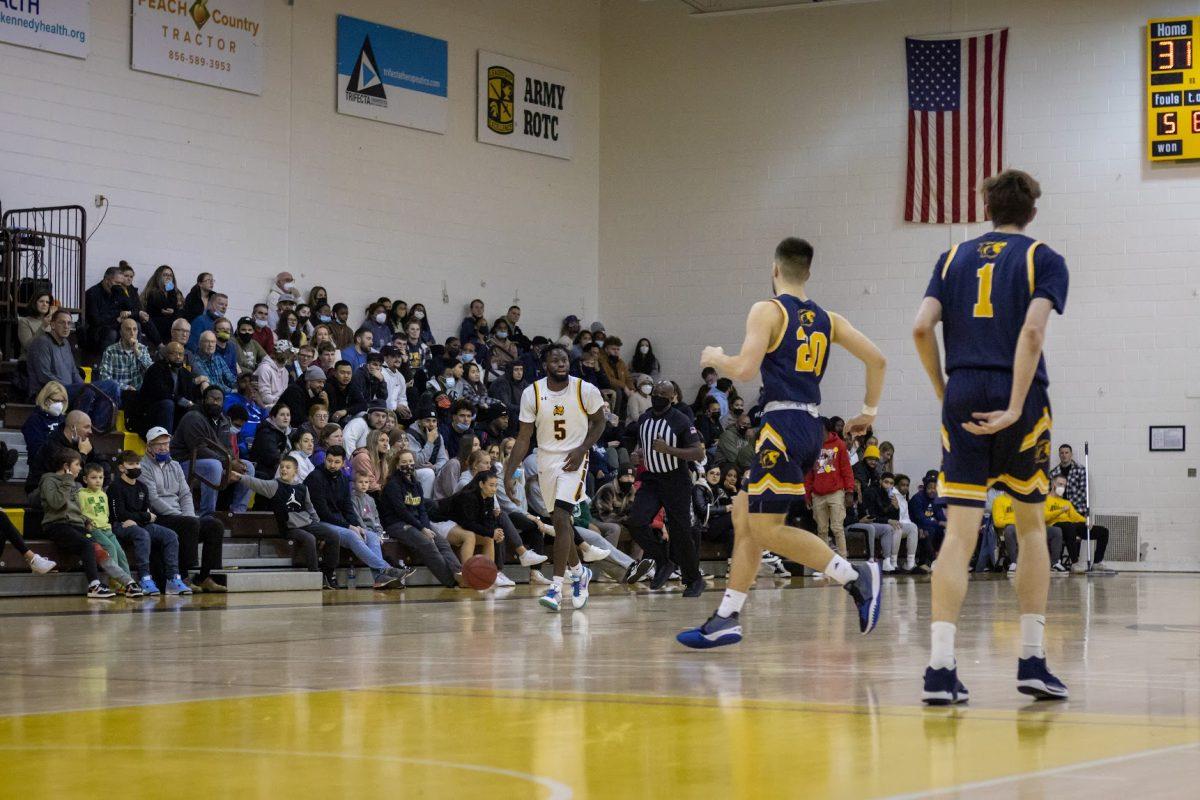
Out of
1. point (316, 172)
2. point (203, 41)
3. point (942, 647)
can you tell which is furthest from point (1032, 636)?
point (316, 172)

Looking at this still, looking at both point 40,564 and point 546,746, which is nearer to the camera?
point 546,746

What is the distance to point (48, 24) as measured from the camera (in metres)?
19.3

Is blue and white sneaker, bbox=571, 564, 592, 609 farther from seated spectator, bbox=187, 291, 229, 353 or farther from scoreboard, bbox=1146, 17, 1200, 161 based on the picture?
scoreboard, bbox=1146, 17, 1200, 161

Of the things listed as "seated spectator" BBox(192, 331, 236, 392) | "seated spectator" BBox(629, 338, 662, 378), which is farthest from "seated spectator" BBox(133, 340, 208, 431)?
"seated spectator" BBox(629, 338, 662, 378)

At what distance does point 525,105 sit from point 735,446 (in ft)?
23.5

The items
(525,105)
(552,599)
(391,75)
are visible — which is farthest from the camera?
(525,105)

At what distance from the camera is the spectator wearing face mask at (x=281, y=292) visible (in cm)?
2119

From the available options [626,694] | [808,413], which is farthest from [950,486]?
[808,413]

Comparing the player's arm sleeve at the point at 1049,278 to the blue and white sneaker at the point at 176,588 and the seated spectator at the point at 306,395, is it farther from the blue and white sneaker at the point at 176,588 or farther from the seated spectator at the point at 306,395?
the seated spectator at the point at 306,395

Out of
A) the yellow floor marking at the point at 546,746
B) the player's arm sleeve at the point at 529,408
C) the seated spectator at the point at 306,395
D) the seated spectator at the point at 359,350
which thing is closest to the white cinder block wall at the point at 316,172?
the seated spectator at the point at 359,350

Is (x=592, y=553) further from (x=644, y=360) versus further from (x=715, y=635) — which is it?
(x=644, y=360)

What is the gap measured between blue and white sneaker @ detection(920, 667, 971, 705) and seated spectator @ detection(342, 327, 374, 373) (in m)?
15.9

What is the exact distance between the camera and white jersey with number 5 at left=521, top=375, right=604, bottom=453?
443 inches

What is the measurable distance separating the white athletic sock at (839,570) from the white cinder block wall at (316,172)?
14.2 m
